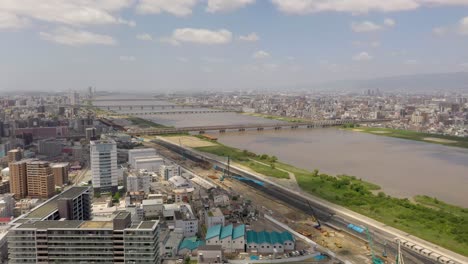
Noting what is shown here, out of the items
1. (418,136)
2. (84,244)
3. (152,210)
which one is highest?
(84,244)

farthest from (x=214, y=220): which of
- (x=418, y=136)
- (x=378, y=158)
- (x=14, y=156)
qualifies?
(x=418, y=136)

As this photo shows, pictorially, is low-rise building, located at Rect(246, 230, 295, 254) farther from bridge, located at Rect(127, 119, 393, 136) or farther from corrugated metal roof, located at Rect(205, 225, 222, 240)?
bridge, located at Rect(127, 119, 393, 136)

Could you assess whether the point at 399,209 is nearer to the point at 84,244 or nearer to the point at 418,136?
the point at 84,244

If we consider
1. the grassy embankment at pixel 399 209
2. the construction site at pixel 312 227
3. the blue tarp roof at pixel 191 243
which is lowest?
the construction site at pixel 312 227

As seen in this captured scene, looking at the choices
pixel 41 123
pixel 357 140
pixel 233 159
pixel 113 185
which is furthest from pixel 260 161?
pixel 41 123

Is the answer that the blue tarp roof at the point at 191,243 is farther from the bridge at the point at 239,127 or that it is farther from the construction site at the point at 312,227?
the bridge at the point at 239,127

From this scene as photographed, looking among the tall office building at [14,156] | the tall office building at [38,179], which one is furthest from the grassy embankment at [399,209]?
the tall office building at [14,156]
